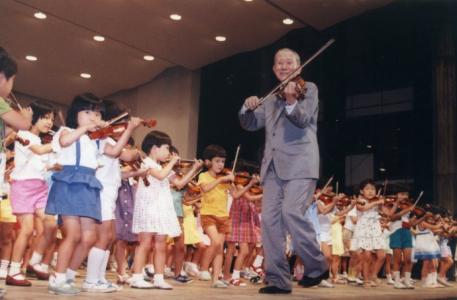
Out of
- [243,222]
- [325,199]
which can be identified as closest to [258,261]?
[325,199]

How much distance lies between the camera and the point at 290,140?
343cm

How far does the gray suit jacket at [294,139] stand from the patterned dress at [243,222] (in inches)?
77.6

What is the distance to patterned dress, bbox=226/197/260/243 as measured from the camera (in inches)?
211

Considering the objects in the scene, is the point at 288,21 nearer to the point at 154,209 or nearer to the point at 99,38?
the point at 99,38

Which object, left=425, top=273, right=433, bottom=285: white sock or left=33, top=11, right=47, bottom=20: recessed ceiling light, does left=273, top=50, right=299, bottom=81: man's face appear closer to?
left=425, top=273, right=433, bottom=285: white sock

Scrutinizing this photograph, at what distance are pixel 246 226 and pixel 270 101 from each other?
6.87 ft

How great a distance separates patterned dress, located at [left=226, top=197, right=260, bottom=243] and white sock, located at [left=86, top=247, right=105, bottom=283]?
211 centimetres

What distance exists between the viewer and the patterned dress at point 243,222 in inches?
211

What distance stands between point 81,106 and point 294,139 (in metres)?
1.29

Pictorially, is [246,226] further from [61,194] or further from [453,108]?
[453,108]

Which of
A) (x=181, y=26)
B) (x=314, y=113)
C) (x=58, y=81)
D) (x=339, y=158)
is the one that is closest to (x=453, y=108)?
(x=339, y=158)

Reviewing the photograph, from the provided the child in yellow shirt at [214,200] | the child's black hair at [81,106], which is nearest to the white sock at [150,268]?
the child in yellow shirt at [214,200]

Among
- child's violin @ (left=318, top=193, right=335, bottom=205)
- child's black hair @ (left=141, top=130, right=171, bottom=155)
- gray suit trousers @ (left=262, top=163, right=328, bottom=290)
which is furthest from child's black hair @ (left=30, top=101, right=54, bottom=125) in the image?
child's violin @ (left=318, top=193, right=335, bottom=205)

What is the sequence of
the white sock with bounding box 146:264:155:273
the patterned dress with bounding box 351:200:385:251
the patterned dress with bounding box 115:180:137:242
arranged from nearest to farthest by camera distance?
1. the patterned dress with bounding box 115:180:137:242
2. the white sock with bounding box 146:264:155:273
3. the patterned dress with bounding box 351:200:385:251
